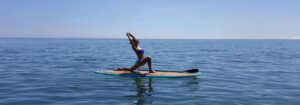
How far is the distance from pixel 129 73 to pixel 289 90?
7389mm

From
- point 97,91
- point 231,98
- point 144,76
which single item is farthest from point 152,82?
point 231,98

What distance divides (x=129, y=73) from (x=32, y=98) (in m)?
5.46

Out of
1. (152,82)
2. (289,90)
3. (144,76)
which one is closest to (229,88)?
(289,90)

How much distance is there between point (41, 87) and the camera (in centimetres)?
995

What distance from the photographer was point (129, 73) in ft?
42.0

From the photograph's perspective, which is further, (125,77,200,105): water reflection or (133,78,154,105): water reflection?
(125,77,200,105): water reflection

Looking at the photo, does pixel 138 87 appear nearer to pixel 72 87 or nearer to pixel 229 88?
pixel 72 87

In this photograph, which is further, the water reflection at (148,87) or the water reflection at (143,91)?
the water reflection at (148,87)

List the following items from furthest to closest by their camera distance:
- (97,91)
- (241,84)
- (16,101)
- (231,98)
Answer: (241,84) < (97,91) < (231,98) < (16,101)

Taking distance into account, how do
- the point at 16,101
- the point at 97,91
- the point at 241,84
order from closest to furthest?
1. the point at 16,101
2. the point at 97,91
3. the point at 241,84

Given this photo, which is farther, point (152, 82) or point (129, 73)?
point (129, 73)

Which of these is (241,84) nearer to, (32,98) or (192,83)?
(192,83)

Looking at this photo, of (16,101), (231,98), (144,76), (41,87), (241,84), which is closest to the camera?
(16,101)

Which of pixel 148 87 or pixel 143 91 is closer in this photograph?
pixel 143 91
